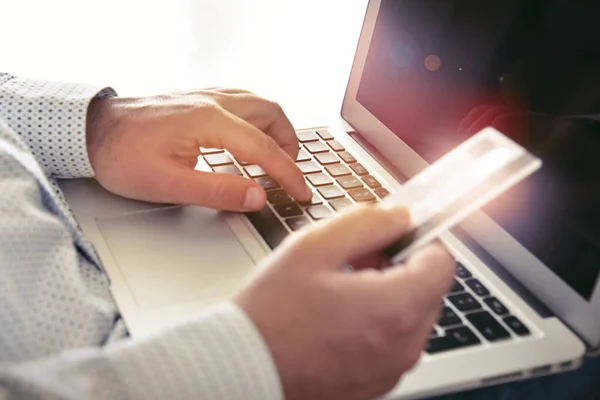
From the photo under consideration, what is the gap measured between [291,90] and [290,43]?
0.09 meters

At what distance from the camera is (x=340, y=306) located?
0.37 meters

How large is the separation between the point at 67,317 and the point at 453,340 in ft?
0.89

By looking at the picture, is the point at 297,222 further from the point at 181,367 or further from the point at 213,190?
the point at 181,367

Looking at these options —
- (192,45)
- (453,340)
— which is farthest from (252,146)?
(192,45)

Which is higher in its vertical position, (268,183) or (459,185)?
(459,185)

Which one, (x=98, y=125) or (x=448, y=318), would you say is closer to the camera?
(x=448, y=318)

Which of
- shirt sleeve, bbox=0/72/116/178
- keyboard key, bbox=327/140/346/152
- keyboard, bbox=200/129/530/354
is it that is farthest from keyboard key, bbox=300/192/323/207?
shirt sleeve, bbox=0/72/116/178

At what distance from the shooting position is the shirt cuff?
367 millimetres

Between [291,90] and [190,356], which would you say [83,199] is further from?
[291,90]

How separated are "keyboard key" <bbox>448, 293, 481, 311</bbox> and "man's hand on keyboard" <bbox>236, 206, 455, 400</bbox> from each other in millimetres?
117

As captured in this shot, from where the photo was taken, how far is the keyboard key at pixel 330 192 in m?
0.65

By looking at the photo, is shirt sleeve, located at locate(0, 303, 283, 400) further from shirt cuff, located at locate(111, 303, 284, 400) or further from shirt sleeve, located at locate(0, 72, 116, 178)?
shirt sleeve, located at locate(0, 72, 116, 178)

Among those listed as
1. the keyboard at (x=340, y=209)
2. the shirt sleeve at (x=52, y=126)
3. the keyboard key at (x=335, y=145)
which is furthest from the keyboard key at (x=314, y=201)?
the shirt sleeve at (x=52, y=126)

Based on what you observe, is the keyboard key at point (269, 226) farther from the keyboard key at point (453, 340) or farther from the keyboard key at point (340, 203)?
the keyboard key at point (453, 340)
